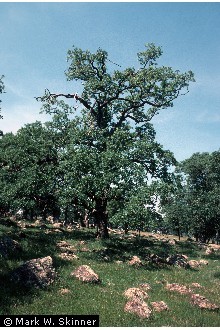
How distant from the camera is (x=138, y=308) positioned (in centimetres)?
1416

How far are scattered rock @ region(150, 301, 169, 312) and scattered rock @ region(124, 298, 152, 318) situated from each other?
0.57 metres

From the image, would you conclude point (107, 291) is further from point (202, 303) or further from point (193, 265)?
point (193, 265)

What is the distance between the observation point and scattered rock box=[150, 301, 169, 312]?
14.6 metres

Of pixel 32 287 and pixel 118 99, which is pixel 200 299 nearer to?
pixel 32 287

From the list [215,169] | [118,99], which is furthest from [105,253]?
[215,169]

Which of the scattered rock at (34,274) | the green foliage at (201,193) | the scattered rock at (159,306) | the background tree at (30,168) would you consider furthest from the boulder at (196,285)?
the green foliage at (201,193)

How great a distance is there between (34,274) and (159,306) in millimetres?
6372

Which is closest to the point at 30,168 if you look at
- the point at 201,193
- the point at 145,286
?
the point at 145,286

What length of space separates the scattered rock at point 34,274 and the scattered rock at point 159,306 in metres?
5.37

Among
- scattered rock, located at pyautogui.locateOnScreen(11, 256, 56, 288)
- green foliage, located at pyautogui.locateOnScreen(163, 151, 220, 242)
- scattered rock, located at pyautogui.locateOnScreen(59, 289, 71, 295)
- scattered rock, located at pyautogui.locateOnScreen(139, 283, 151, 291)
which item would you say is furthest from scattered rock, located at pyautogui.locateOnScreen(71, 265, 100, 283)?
green foliage, located at pyautogui.locateOnScreen(163, 151, 220, 242)

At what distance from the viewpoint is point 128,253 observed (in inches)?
1129

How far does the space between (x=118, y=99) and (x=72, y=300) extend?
79.7 ft

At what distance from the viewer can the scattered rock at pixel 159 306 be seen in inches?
574

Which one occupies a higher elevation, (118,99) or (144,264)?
(118,99)
